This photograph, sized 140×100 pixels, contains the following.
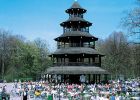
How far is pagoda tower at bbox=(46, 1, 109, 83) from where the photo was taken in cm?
6259

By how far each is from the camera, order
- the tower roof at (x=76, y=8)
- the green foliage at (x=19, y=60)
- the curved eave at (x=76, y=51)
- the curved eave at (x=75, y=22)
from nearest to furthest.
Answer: the curved eave at (x=76, y=51) < the curved eave at (x=75, y=22) < the tower roof at (x=76, y=8) < the green foliage at (x=19, y=60)

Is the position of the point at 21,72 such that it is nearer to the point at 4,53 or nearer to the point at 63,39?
the point at 4,53

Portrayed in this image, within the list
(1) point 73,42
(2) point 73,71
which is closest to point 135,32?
(2) point 73,71

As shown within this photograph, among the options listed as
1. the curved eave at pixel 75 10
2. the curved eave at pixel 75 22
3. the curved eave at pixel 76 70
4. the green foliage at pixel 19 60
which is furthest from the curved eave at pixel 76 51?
the green foliage at pixel 19 60

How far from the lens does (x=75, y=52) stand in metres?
63.4

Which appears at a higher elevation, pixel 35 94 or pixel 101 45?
pixel 101 45

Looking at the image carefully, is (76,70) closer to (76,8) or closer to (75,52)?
(75,52)

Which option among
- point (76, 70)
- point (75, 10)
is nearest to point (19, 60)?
point (75, 10)

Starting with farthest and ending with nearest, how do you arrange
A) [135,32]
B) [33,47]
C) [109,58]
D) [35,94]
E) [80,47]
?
[33,47] → [109,58] → [80,47] → [35,94] → [135,32]

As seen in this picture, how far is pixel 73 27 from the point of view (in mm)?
68000

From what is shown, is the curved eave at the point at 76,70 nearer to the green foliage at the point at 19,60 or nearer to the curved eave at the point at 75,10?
the curved eave at the point at 75,10

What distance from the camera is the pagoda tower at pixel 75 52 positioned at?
62.6 metres

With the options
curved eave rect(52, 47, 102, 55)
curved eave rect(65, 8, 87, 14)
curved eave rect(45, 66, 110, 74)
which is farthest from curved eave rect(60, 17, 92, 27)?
curved eave rect(45, 66, 110, 74)

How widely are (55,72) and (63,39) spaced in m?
6.87
